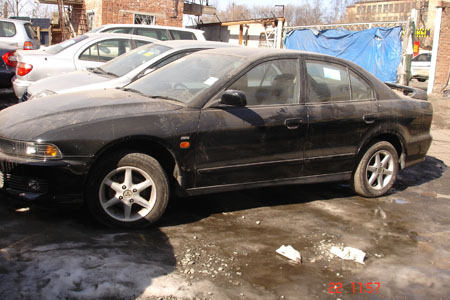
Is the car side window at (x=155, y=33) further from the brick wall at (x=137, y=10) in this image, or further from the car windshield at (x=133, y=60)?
the brick wall at (x=137, y=10)

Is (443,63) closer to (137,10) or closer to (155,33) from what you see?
(155,33)

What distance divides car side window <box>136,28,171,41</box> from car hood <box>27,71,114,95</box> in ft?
15.5

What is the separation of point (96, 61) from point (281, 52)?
509cm

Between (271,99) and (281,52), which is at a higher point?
(281,52)

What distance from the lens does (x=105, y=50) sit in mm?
9453

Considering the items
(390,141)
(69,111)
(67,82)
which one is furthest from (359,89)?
(67,82)

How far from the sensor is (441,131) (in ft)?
36.3

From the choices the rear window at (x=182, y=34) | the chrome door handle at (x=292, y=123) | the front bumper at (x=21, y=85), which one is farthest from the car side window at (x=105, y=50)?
the chrome door handle at (x=292, y=123)

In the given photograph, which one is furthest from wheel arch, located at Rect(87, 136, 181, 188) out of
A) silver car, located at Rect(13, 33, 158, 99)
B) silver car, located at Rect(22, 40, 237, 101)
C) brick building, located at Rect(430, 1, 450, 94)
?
brick building, located at Rect(430, 1, 450, 94)

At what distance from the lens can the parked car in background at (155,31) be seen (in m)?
12.1

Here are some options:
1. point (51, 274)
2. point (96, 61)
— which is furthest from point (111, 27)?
point (51, 274)

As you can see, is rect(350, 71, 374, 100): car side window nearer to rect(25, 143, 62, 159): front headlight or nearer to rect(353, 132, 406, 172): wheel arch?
rect(353, 132, 406, 172): wheel arch

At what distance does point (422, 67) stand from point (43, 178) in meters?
23.5

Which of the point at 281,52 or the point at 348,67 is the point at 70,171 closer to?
the point at 281,52
